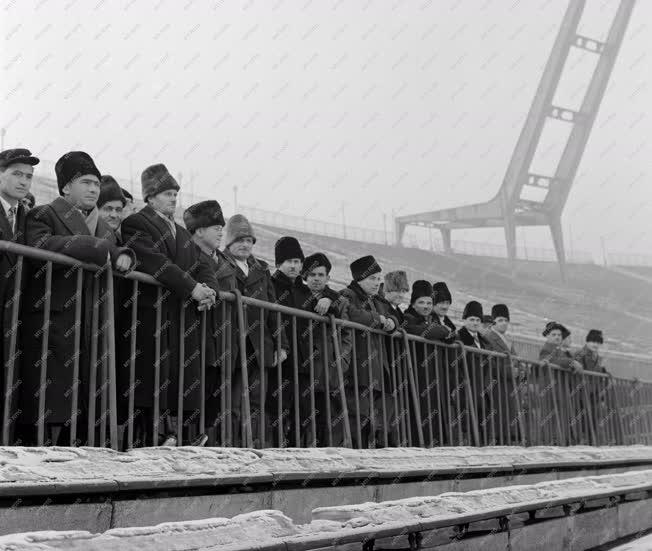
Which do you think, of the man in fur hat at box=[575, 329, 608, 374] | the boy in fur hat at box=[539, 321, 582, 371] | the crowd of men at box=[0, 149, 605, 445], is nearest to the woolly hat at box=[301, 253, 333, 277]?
the crowd of men at box=[0, 149, 605, 445]

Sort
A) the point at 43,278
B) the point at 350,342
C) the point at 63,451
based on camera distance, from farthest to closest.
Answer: the point at 350,342, the point at 43,278, the point at 63,451

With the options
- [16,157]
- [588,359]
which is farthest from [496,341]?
[16,157]

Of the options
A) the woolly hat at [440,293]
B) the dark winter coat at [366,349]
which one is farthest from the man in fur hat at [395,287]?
the dark winter coat at [366,349]

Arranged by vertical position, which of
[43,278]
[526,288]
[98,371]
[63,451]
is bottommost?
[63,451]

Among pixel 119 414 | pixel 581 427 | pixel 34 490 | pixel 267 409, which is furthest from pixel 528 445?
pixel 34 490

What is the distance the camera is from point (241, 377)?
5.72 meters

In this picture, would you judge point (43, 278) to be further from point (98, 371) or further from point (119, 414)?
point (119, 414)

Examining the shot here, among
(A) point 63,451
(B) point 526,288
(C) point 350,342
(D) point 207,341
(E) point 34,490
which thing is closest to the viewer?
(E) point 34,490

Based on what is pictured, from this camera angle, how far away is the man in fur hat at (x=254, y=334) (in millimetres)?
5812

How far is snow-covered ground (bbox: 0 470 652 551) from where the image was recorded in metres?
2.61

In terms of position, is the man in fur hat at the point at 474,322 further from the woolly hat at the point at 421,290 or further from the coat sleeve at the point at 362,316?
the coat sleeve at the point at 362,316

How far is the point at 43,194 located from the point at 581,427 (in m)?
22.2

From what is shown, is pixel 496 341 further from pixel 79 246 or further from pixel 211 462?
pixel 79 246

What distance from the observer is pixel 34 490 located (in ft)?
10.9
